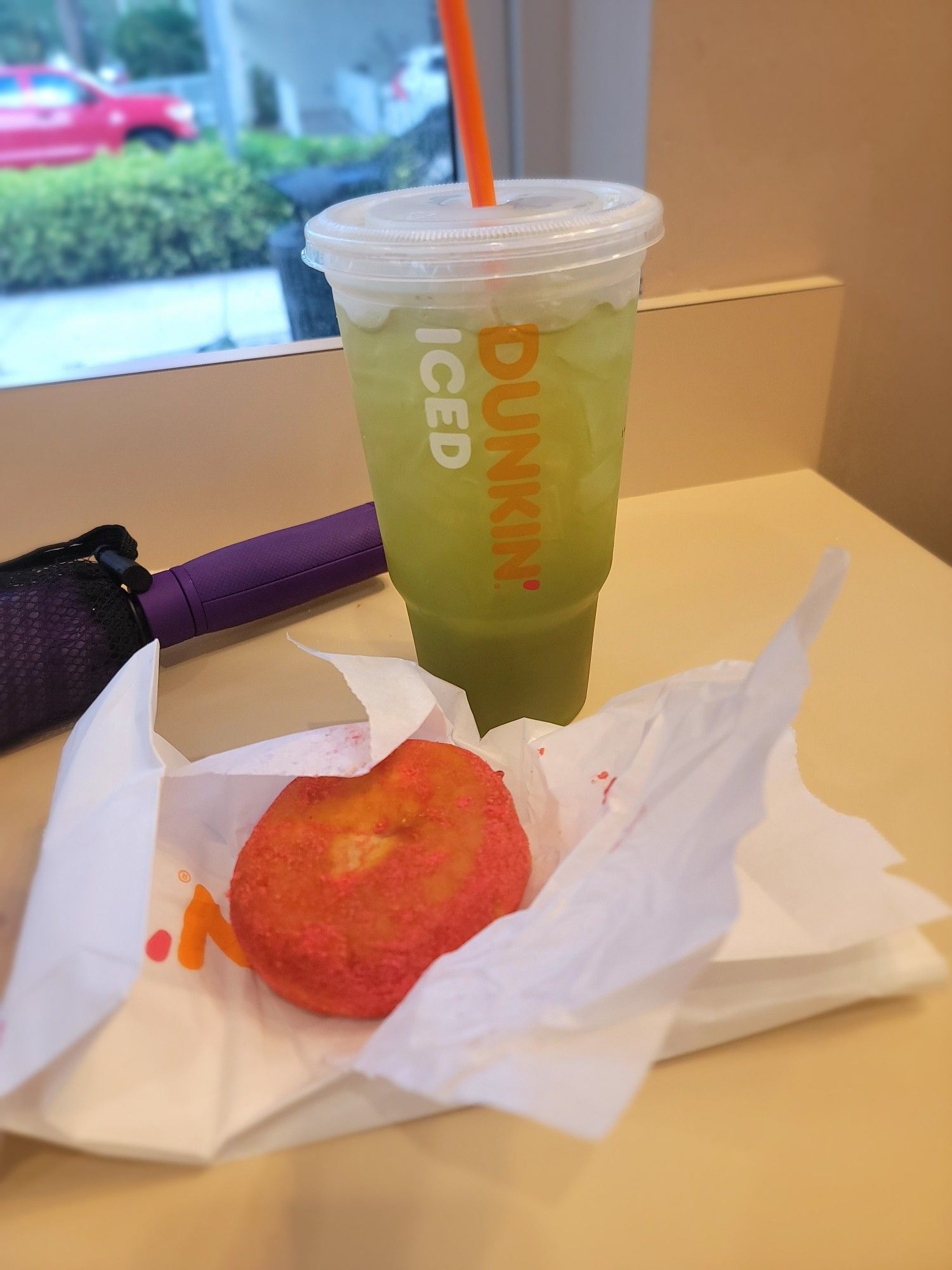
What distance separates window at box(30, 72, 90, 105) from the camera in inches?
40.5

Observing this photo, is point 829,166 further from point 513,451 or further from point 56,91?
point 56,91

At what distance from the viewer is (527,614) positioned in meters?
0.46

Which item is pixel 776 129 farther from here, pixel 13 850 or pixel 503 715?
pixel 13 850

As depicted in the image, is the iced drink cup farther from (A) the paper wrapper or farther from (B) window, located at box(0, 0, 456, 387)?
(B) window, located at box(0, 0, 456, 387)

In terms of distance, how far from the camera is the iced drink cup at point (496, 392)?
382mm

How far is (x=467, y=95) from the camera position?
386 mm

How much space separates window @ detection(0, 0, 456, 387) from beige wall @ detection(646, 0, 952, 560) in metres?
0.36

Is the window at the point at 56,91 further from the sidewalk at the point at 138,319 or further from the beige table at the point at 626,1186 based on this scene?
the beige table at the point at 626,1186

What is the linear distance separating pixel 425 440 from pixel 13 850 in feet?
0.97

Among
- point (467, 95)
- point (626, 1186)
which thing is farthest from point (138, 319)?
point (626, 1186)

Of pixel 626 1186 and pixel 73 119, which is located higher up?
pixel 73 119

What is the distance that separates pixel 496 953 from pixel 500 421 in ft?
0.75

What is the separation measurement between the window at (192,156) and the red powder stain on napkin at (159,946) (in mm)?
639

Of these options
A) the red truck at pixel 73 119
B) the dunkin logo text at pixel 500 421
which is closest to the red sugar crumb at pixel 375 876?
the dunkin logo text at pixel 500 421
